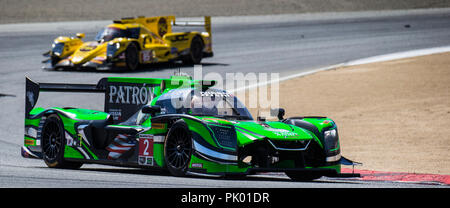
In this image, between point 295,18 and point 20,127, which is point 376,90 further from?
point 295,18

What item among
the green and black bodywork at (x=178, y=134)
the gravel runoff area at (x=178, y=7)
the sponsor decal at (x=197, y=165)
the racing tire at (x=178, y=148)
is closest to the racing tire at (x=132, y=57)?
the green and black bodywork at (x=178, y=134)

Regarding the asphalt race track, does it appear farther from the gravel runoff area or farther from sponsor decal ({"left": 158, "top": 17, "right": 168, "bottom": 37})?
the gravel runoff area

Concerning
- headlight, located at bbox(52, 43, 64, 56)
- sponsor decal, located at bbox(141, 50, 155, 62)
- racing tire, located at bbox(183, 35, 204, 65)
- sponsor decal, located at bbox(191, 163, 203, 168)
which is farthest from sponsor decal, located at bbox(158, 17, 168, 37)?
sponsor decal, located at bbox(191, 163, 203, 168)

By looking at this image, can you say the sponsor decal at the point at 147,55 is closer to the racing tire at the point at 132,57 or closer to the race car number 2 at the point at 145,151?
the racing tire at the point at 132,57

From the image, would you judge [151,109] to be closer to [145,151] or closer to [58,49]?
[145,151]

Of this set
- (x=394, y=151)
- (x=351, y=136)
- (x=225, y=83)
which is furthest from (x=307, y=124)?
(x=225, y=83)

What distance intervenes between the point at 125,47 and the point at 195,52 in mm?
3666

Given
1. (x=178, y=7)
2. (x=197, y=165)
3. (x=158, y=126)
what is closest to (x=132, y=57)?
(x=158, y=126)

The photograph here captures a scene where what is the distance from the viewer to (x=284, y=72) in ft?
80.8

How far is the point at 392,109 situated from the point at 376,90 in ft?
8.14

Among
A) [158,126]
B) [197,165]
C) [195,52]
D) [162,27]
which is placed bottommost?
[197,165]

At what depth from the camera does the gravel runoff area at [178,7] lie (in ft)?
165

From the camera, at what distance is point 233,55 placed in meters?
29.3

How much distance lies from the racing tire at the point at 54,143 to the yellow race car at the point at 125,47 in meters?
12.3
